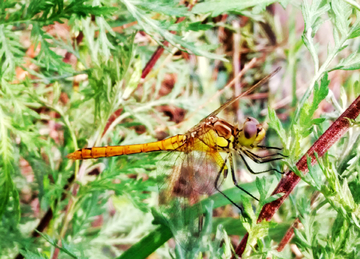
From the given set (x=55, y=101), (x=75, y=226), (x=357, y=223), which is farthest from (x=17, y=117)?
(x=357, y=223)

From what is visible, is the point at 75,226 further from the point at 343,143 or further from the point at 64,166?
the point at 343,143

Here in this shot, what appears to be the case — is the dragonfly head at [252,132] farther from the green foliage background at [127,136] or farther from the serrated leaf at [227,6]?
the serrated leaf at [227,6]

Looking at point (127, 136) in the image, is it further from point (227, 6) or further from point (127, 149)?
point (227, 6)

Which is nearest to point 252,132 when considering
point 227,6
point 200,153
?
point 200,153

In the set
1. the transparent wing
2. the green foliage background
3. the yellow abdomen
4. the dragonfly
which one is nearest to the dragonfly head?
the dragonfly

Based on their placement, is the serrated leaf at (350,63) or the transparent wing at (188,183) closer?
the serrated leaf at (350,63)

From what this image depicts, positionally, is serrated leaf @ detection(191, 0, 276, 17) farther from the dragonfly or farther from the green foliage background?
the dragonfly

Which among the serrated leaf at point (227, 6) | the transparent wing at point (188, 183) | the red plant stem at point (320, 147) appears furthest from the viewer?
the transparent wing at point (188, 183)

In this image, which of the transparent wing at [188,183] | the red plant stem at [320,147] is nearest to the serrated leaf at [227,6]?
the red plant stem at [320,147]
